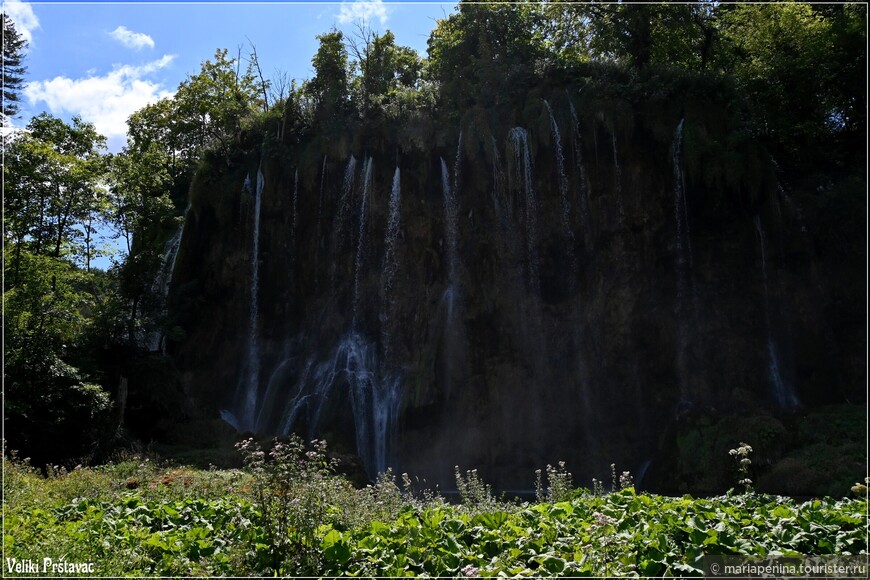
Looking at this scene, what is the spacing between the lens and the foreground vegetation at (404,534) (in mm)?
5605

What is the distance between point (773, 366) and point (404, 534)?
57.6 ft

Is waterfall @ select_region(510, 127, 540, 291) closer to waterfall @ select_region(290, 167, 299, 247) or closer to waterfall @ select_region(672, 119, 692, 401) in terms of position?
waterfall @ select_region(672, 119, 692, 401)

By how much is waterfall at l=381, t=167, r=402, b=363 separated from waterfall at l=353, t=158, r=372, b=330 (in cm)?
100

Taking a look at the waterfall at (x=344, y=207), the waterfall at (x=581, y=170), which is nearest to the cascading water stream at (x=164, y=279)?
the waterfall at (x=344, y=207)

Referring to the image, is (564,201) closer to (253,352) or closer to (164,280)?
(253,352)

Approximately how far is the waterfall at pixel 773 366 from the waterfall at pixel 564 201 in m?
5.97

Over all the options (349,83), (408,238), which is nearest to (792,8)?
(408,238)

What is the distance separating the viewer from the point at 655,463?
1838 cm

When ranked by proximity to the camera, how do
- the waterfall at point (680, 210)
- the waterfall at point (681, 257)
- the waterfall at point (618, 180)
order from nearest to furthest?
the waterfall at point (681, 257) → the waterfall at point (680, 210) → the waterfall at point (618, 180)

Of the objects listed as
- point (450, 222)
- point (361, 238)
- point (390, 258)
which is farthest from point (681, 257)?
point (361, 238)

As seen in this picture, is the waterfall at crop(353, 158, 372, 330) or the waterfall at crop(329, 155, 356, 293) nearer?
the waterfall at crop(353, 158, 372, 330)

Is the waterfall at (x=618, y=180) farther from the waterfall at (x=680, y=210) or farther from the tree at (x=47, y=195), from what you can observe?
the tree at (x=47, y=195)

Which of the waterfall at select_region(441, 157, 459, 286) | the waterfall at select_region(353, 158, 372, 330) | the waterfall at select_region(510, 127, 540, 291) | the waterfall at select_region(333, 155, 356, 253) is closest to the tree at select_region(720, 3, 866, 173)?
the waterfall at select_region(510, 127, 540, 291)

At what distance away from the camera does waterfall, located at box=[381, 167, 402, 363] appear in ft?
81.6
